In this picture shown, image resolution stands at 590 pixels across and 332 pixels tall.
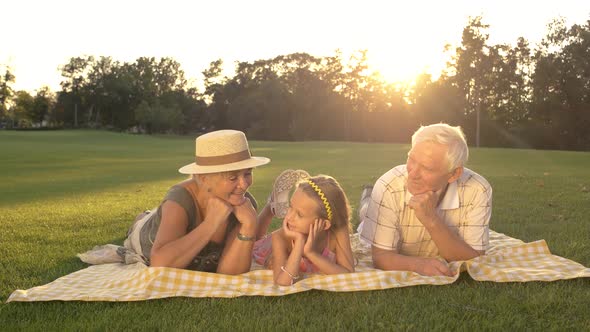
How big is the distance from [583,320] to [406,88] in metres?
58.9

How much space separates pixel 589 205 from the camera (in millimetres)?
9617

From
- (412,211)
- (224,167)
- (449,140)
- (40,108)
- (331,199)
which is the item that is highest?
(40,108)

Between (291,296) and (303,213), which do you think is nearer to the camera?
(291,296)

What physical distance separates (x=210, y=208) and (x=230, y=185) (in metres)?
0.24

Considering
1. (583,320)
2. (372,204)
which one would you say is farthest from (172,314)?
(583,320)

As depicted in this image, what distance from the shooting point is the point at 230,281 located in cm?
439

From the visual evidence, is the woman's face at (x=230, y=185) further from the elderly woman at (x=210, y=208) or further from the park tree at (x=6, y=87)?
the park tree at (x=6, y=87)

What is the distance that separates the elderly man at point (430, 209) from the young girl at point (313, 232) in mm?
385

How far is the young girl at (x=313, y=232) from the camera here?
14.2ft

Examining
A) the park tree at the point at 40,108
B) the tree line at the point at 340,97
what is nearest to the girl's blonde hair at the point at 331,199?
the tree line at the point at 340,97

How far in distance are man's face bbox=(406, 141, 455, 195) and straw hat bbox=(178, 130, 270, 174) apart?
48.1 inches

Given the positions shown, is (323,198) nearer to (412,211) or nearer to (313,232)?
(313,232)

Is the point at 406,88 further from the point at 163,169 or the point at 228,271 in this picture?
the point at 228,271

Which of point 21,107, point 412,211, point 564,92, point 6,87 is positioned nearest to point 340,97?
point 564,92
